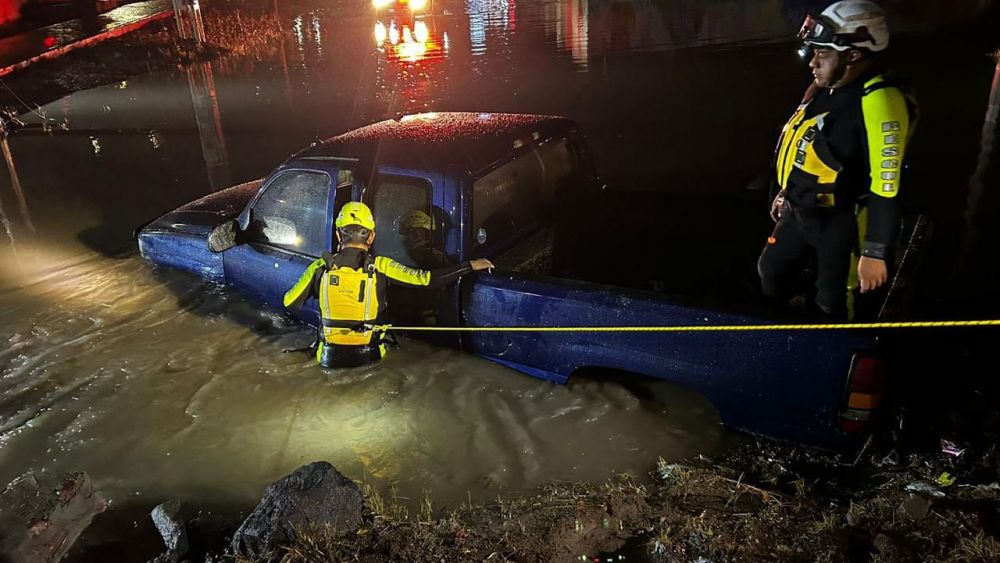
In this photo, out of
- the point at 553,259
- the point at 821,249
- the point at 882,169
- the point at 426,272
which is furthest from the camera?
the point at 553,259

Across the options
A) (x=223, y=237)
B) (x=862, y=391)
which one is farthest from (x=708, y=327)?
(x=223, y=237)

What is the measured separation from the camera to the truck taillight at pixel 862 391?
2.90 meters

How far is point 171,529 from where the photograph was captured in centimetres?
318

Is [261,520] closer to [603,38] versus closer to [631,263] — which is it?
[631,263]

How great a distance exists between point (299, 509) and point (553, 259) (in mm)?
2538

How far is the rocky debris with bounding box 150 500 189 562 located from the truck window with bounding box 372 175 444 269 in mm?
1940

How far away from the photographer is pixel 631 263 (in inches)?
190

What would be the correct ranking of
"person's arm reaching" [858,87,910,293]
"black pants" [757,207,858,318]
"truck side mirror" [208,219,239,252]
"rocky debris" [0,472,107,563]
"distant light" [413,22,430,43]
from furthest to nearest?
"distant light" [413,22,430,43] < "truck side mirror" [208,219,239,252] < "black pants" [757,207,858,318] < "rocky debris" [0,472,107,563] < "person's arm reaching" [858,87,910,293]

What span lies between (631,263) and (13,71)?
16.6 m

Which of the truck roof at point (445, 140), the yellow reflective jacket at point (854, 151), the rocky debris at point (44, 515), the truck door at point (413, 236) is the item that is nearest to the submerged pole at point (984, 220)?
the yellow reflective jacket at point (854, 151)

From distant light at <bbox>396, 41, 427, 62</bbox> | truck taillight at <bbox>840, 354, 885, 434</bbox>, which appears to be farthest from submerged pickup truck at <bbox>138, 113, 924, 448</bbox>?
distant light at <bbox>396, 41, 427, 62</bbox>

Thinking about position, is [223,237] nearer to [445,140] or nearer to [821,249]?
[445,140]

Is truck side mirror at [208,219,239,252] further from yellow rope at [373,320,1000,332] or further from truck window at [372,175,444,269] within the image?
yellow rope at [373,320,1000,332]

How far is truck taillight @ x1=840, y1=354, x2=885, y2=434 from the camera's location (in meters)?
2.90
